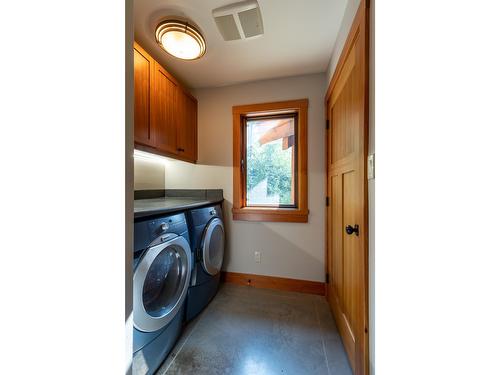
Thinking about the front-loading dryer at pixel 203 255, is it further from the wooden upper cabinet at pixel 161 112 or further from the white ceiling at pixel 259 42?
the white ceiling at pixel 259 42

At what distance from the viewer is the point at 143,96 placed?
1410 mm

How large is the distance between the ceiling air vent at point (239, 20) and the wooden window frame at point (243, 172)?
694mm

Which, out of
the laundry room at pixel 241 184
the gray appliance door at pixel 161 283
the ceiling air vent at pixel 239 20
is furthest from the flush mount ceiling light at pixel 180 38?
the gray appliance door at pixel 161 283

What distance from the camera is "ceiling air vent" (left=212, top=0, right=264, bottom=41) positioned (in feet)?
3.79

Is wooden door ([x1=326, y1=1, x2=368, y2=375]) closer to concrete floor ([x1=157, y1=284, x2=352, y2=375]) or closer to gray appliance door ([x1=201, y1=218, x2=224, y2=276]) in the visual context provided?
concrete floor ([x1=157, y1=284, x2=352, y2=375])

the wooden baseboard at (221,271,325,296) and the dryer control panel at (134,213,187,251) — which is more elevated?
the dryer control panel at (134,213,187,251)

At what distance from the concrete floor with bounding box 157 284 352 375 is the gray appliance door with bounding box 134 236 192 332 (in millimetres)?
318

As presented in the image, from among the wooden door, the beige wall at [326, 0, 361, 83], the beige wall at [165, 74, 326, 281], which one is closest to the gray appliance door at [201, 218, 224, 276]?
the beige wall at [165, 74, 326, 281]

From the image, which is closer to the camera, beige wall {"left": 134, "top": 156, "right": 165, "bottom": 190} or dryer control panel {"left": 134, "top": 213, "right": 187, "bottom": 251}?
dryer control panel {"left": 134, "top": 213, "right": 187, "bottom": 251}
